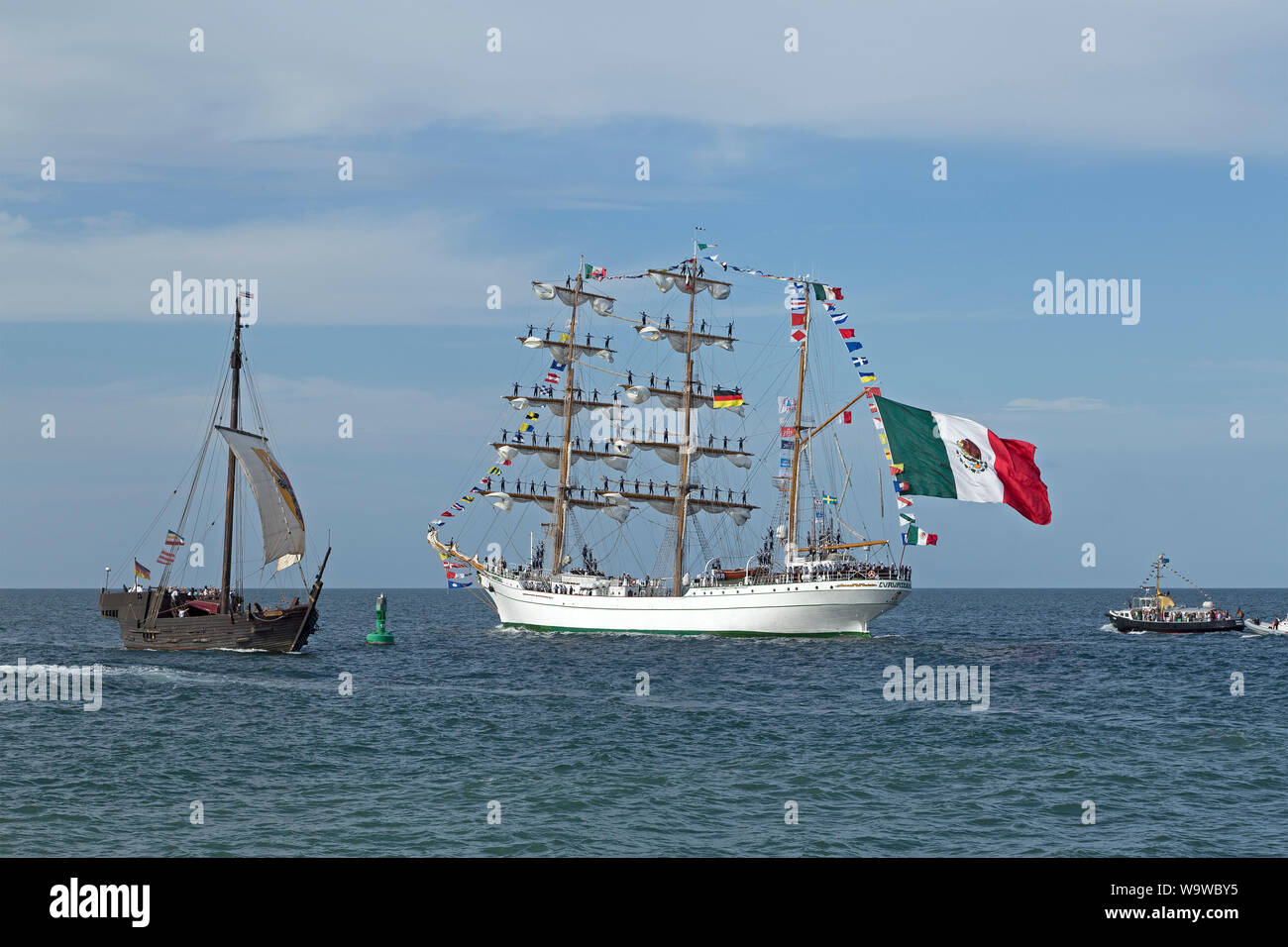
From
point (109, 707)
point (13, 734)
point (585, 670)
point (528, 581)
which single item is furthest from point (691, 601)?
point (13, 734)

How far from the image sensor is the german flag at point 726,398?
89.8 metres

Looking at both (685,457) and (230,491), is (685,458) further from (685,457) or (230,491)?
(230,491)

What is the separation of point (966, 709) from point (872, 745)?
31.3ft

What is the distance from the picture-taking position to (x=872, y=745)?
32.5 meters

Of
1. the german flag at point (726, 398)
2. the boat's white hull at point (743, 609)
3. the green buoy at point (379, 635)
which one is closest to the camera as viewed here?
the boat's white hull at point (743, 609)

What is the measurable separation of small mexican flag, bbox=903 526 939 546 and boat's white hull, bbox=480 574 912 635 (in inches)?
407

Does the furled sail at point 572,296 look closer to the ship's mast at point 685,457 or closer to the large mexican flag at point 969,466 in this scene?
the ship's mast at point 685,457

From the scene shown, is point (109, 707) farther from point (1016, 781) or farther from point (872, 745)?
point (1016, 781)

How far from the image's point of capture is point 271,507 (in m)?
64.4

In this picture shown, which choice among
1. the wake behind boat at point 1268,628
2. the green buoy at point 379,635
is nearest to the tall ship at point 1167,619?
the wake behind boat at point 1268,628

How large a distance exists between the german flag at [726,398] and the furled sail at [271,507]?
35336mm

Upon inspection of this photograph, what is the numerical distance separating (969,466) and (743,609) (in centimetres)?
2179

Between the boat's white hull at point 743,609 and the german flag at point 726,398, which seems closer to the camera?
the boat's white hull at point 743,609
